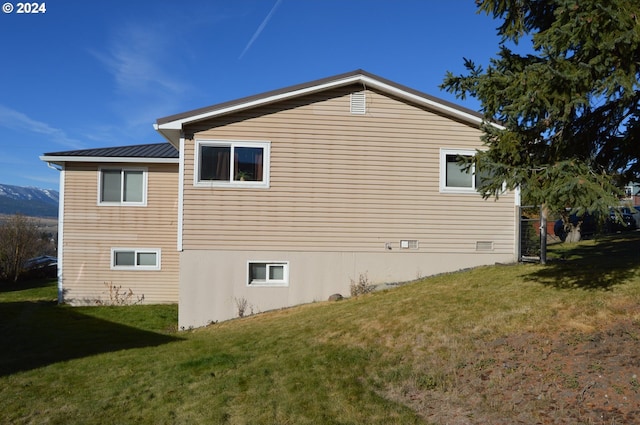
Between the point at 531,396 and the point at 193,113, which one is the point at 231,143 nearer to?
the point at 193,113

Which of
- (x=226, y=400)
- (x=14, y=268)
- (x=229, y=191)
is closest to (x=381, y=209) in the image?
(x=229, y=191)

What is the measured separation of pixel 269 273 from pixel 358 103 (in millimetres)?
5023

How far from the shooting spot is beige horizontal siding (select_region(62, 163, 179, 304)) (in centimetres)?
1586

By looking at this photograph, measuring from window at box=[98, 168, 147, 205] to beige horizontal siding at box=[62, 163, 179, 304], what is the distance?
0.21 meters

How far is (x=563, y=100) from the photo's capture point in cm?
627

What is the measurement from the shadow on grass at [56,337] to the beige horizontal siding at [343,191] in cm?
276

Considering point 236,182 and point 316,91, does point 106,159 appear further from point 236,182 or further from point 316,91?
point 316,91

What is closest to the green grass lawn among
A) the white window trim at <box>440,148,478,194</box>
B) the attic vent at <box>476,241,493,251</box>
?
the attic vent at <box>476,241,493,251</box>

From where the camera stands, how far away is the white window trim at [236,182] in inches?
485

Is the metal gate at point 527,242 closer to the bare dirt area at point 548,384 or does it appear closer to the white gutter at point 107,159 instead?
the bare dirt area at point 548,384

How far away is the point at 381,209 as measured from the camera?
42.1 ft

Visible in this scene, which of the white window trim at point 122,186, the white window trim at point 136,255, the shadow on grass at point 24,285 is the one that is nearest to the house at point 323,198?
the white window trim at point 122,186

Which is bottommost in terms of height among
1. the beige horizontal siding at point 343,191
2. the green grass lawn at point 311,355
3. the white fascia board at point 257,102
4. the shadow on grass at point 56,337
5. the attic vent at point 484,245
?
the shadow on grass at point 56,337

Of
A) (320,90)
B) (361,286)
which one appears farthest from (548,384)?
(320,90)
